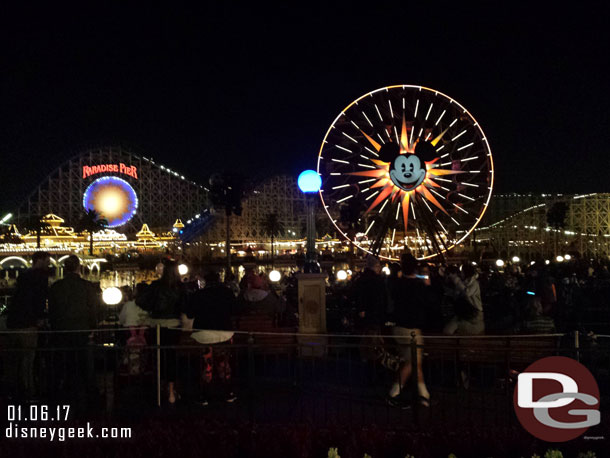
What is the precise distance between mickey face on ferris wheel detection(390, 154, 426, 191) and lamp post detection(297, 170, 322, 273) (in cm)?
904

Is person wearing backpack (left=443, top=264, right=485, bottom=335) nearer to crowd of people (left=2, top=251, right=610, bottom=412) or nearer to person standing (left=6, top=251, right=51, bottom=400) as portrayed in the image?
crowd of people (left=2, top=251, right=610, bottom=412)

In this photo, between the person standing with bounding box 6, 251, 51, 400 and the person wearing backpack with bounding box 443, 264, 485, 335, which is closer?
the person standing with bounding box 6, 251, 51, 400

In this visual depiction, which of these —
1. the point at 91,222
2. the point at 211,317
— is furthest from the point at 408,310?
the point at 91,222

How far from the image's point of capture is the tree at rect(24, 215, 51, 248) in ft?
179

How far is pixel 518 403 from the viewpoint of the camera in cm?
516

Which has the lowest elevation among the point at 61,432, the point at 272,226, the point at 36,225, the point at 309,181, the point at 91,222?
the point at 61,432

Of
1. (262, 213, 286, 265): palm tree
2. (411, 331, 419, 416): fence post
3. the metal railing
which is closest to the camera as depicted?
(411, 331, 419, 416): fence post

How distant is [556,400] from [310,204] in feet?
21.0

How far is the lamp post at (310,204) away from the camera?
10531 mm

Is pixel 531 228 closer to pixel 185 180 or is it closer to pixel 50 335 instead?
pixel 185 180

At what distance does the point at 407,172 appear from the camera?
1997 centimetres

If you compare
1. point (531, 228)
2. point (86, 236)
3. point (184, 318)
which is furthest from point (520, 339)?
point (86, 236)

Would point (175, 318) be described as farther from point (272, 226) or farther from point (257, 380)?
point (272, 226)

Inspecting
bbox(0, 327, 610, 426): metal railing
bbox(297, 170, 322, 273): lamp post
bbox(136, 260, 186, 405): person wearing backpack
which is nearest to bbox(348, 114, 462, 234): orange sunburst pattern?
bbox(297, 170, 322, 273): lamp post
